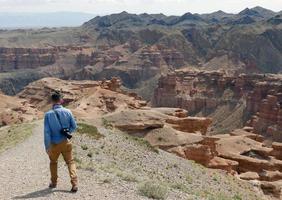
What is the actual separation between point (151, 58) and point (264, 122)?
322 ft

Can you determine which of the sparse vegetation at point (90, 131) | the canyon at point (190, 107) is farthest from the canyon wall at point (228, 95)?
the sparse vegetation at point (90, 131)

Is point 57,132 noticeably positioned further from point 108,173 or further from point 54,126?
point 108,173

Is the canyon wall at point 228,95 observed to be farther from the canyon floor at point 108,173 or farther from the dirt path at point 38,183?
the dirt path at point 38,183

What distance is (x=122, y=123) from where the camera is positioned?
45281 millimetres

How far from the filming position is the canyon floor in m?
16.2

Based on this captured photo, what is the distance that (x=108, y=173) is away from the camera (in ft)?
63.2

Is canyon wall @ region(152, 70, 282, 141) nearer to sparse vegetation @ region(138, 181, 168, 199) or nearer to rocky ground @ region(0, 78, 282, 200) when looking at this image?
rocky ground @ region(0, 78, 282, 200)

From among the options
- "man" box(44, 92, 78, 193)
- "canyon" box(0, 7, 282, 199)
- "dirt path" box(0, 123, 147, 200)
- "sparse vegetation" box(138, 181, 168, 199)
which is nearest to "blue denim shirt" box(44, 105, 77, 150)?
"man" box(44, 92, 78, 193)

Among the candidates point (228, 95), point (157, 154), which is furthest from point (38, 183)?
point (228, 95)

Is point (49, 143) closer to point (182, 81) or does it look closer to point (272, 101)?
point (272, 101)

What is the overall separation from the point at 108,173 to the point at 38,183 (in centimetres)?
312

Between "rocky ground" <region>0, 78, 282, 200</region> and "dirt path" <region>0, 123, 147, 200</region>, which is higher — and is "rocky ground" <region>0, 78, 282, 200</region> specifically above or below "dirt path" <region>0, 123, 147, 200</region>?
below

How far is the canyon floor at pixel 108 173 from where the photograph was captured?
53.1 feet

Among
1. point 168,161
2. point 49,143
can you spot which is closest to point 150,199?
point 49,143
